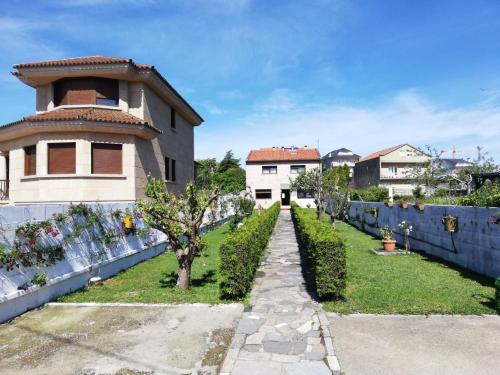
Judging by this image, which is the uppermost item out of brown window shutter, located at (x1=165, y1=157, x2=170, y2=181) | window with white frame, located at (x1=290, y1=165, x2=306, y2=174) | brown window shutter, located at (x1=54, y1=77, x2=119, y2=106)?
brown window shutter, located at (x1=54, y1=77, x2=119, y2=106)

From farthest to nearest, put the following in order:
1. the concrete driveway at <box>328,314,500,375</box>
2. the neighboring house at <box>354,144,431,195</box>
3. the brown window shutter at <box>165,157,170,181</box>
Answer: the neighboring house at <box>354,144,431,195</box>, the brown window shutter at <box>165,157,170,181</box>, the concrete driveway at <box>328,314,500,375</box>

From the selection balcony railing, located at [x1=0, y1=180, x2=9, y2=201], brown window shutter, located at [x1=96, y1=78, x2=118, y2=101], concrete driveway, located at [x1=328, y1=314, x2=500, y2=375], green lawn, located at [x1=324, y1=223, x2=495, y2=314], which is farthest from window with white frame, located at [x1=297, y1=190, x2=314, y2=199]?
concrete driveway, located at [x1=328, y1=314, x2=500, y2=375]

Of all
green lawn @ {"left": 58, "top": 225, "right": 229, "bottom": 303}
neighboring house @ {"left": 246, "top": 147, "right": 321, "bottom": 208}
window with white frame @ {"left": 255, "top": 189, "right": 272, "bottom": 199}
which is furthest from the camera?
window with white frame @ {"left": 255, "top": 189, "right": 272, "bottom": 199}

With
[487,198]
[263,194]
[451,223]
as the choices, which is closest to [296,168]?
[263,194]

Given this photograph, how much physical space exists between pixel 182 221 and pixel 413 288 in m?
5.42

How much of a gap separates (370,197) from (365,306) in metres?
26.1

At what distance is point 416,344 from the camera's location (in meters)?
4.89

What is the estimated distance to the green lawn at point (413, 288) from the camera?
633 centimetres

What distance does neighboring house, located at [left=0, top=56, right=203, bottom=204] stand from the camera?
1495cm

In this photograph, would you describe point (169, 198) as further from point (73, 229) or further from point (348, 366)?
point (348, 366)

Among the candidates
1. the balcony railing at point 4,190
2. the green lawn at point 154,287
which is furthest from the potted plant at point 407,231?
the balcony railing at point 4,190

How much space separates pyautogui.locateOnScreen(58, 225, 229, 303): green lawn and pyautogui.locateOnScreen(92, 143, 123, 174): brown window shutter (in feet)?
19.6

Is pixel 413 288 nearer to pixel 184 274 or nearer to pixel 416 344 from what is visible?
pixel 416 344

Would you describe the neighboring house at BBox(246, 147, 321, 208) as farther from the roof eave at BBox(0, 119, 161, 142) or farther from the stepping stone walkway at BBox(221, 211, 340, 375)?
the stepping stone walkway at BBox(221, 211, 340, 375)
